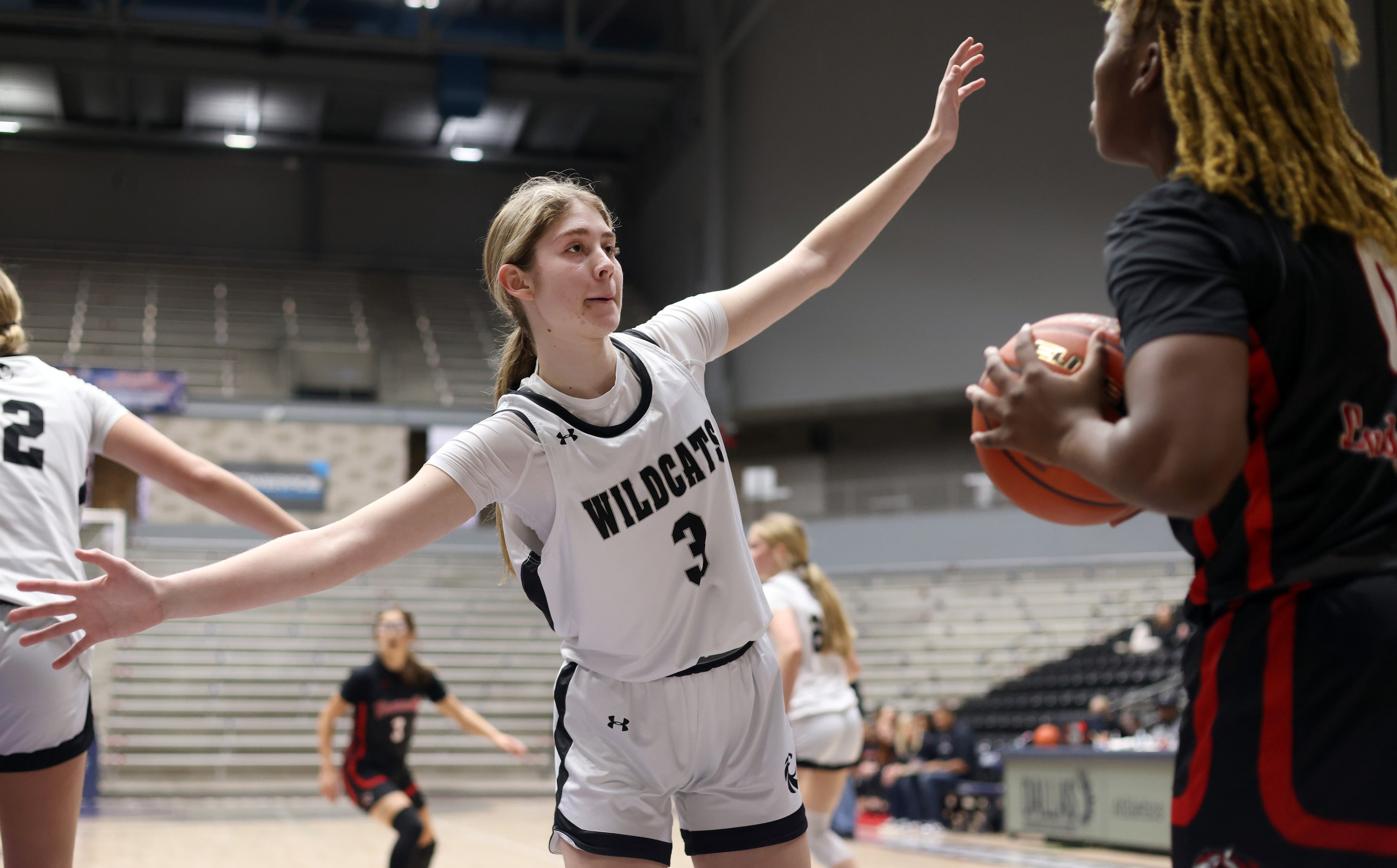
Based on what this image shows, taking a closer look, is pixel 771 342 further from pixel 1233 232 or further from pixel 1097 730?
pixel 1233 232

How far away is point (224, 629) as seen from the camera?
18766 millimetres

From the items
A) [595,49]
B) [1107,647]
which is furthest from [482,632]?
[595,49]

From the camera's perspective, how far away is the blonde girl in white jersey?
2447 mm

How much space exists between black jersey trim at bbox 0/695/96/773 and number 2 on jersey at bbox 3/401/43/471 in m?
0.59

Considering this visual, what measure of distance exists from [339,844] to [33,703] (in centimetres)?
887

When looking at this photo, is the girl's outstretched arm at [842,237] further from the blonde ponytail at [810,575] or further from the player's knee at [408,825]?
the player's knee at [408,825]

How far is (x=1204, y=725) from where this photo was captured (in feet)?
5.08

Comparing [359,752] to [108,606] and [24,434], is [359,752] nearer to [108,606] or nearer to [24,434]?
[24,434]

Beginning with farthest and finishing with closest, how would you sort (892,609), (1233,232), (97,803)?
1. (892,609)
2. (97,803)
3. (1233,232)

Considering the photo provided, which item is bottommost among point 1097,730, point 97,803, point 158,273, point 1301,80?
point 97,803

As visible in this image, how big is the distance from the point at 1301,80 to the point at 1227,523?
61 centimetres

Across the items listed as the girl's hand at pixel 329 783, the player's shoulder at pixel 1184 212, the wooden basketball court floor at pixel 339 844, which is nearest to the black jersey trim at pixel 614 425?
the player's shoulder at pixel 1184 212

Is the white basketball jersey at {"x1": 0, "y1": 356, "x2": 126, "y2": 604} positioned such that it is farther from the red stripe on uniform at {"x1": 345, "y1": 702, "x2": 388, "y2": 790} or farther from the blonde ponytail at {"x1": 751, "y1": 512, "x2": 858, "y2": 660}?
the red stripe on uniform at {"x1": 345, "y1": 702, "x2": 388, "y2": 790}

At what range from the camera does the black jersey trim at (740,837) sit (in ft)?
8.11
